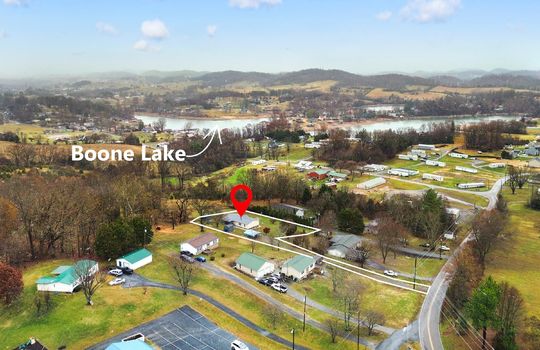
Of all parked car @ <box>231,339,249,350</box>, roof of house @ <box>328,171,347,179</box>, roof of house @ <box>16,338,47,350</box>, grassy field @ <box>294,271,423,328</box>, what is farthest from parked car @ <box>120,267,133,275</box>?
roof of house @ <box>328,171,347,179</box>

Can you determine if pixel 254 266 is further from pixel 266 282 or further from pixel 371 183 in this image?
pixel 371 183

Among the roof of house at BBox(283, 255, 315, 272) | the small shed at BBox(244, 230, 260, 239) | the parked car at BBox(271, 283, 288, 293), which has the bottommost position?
the small shed at BBox(244, 230, 260, 239)

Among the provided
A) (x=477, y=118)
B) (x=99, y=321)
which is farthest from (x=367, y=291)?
(x=477, y=118)

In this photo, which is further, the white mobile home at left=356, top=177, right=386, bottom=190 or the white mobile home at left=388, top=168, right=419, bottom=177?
the white mobile home at left=388, top=168, right=419, bottom=177

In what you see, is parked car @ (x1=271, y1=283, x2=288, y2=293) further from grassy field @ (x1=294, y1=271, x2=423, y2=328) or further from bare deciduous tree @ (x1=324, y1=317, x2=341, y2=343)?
bare deciduous tree @ (x1=324, y1=317, x2=341, y2=343)

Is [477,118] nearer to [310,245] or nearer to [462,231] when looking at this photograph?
[462,231]
